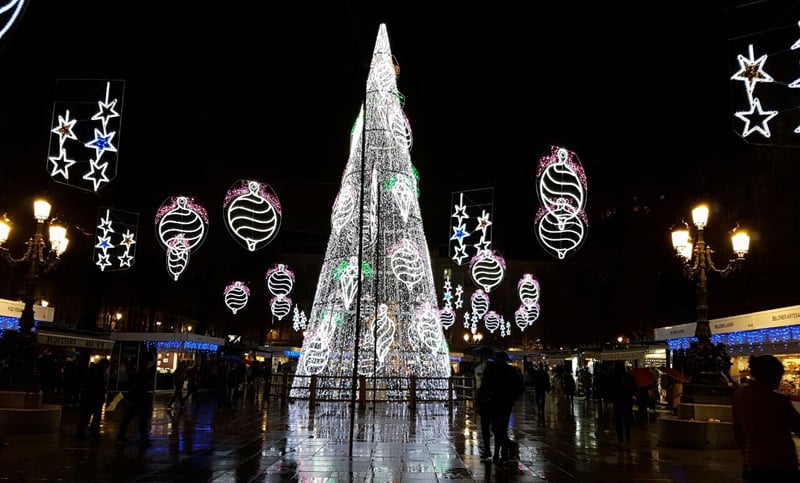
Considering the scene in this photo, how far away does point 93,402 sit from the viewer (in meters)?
12.5

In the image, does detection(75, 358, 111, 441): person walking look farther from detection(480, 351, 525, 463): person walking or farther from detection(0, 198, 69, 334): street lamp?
detection(480, 351, 525, 463): person walking

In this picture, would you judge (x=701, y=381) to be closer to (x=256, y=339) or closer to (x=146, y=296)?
(x=146, y=296)

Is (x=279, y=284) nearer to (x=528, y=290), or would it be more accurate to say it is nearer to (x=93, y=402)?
(x=528, y=290)

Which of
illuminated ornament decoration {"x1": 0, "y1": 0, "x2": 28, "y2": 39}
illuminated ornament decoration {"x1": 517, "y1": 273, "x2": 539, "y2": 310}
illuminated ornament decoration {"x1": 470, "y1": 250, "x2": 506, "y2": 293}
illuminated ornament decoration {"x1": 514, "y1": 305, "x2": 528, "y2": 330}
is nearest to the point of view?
illuminated ornament decoration {"x1": 0, "y1": 0, "x2": 28, "y2": 39}

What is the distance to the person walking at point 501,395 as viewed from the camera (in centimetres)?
1016

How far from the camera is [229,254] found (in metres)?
55.8

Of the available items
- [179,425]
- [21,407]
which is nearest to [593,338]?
[179,425]

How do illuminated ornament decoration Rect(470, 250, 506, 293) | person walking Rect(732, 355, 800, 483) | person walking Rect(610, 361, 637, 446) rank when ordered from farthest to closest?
illuminated ornament decoration Rect(470, 250, 506, 293) → person walking Rect(610, 361, 637, 446) → person walking Rect(732, 355, 800, 483)

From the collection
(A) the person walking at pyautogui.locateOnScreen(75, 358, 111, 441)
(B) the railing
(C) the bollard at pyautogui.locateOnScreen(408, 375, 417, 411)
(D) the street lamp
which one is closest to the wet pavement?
(A) the person walking at pyautogui.locateOnScreen(75, 358, 111, 441)

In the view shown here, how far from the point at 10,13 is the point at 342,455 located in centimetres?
772

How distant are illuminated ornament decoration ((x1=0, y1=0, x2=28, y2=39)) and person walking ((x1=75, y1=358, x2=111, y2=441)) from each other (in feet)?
26.6

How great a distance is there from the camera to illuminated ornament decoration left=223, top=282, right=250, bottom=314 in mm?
38125

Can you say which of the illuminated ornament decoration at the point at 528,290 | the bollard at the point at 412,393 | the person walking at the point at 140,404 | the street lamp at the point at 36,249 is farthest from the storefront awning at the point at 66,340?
the illuminated ornament decoration at the point at 528,290

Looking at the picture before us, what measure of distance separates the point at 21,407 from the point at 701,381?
1383cm
